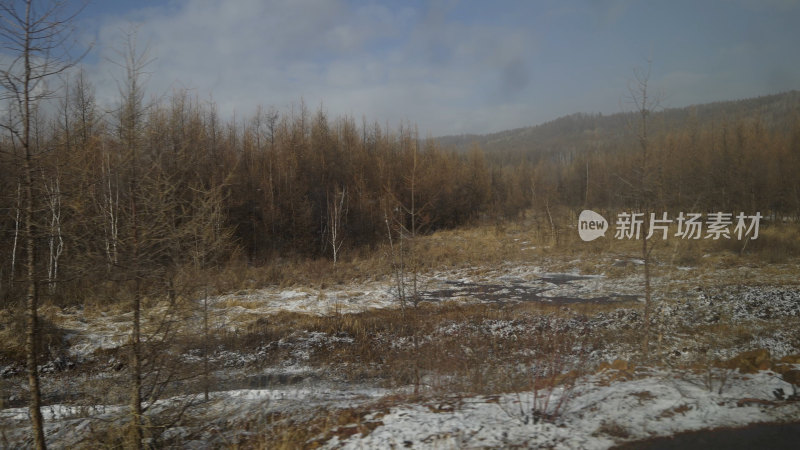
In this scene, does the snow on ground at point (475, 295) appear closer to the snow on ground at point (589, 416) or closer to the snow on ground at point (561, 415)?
the snow on ground at point (561, 415)

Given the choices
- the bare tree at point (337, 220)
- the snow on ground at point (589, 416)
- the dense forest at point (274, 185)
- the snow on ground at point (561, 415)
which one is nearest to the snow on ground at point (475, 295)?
the dense forest at point (274, 185)

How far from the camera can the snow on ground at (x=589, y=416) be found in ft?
14.0

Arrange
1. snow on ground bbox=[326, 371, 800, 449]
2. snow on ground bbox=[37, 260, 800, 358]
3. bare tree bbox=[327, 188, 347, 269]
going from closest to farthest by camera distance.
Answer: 1. snow on ground bbox=[326, 371, 800, 449]
2. snow on ground bbox=[37, 260, 800, 358]
3. bare tree bbox=[327, 188, 347, 269]

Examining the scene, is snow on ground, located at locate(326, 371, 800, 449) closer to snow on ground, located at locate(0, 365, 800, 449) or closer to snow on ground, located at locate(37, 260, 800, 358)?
snow on ground, located at locate(0, 365, 800, 449)

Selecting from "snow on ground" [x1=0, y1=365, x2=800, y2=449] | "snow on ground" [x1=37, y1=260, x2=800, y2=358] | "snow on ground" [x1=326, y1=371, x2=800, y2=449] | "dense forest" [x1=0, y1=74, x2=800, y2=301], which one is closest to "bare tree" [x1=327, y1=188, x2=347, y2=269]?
"dense forest" [x1=0, y1=74, x2=800, y2=301]

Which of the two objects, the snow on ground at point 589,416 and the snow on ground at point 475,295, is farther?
the snow on ground at point 475,295

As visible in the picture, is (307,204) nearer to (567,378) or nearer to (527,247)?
(527,247)

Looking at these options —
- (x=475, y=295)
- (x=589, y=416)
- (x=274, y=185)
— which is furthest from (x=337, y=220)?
(x=589, y=416)

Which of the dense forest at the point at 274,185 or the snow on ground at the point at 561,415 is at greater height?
the dense forest at the point at 274,185

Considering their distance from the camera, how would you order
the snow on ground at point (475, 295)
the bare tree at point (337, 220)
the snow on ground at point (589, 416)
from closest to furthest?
the snow on ground at point (589, 416) < the snow on ground at point (475, 295) < the bare tree at point (337, 220)

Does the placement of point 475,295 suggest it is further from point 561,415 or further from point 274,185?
point 274,185

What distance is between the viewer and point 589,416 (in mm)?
4621

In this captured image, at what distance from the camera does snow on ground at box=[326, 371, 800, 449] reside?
427 cm

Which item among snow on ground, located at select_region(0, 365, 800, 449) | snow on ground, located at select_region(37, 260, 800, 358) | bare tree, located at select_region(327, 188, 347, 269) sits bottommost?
snow on ground, located at select_region(37, 260, 800, 358)
